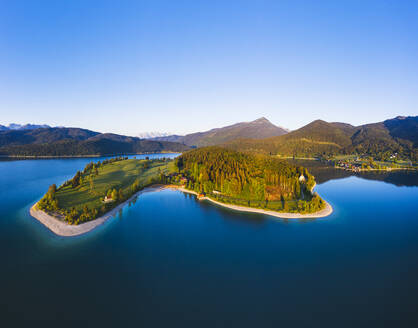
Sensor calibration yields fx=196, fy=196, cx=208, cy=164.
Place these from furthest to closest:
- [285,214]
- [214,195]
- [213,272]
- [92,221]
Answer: [214,195] < [285,214] < [92,221] < [213,272]

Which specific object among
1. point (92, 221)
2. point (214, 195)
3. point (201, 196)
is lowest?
point (92, 221)

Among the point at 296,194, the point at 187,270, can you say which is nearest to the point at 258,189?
the point at 296,194

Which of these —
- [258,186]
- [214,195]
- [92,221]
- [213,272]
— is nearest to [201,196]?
[214,195]

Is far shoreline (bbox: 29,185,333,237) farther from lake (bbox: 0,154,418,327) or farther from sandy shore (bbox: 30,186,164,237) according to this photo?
lake (bbox: 0,154,418,327)

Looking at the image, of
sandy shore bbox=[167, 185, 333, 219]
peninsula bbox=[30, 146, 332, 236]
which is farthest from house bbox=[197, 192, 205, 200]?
sandy shore bbox=[167, 185, 333, 219]

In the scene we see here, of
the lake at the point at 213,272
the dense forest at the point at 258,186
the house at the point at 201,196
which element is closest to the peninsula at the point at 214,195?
the dense forest at the point at 258,186

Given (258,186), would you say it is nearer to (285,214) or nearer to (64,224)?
(285,214)

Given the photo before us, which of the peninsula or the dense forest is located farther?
the dense forest

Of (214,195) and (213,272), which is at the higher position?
(214,195)

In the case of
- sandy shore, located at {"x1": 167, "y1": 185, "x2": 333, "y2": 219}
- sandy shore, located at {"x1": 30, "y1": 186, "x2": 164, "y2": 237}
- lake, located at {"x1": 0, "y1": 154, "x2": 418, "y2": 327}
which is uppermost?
sandy shore, located at {"x1": 30, "y1": 186, "x2": 164, "y2": 237}
